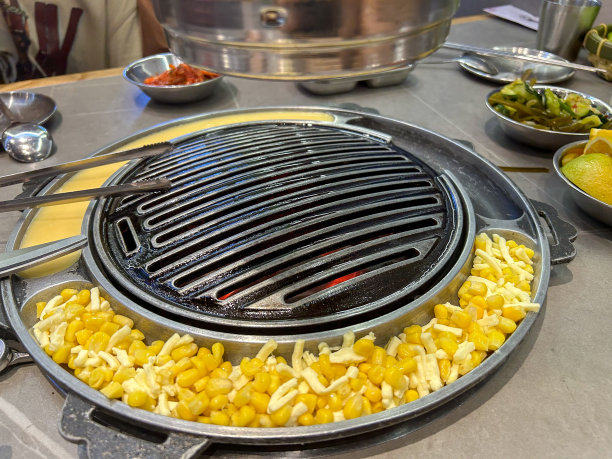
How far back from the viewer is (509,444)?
999mm

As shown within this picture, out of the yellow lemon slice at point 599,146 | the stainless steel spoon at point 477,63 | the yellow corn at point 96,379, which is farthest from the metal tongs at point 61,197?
the stainless steel spoon at point 477,63

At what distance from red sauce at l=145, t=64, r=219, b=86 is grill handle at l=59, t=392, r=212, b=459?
6.28ft

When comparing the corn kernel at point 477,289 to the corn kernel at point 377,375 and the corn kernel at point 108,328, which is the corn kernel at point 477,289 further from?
the corn kernel at point 108,328

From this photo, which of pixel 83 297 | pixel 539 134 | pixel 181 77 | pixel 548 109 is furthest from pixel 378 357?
pixel 181 77

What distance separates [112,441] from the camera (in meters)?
0.89

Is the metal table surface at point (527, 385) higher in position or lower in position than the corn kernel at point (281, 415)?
lower

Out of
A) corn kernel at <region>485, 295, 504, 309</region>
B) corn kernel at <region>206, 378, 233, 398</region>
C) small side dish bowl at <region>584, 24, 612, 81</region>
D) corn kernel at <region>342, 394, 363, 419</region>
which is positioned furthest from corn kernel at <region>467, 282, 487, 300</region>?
small side dish bowl at <region>584, 24, 612, 81</region>

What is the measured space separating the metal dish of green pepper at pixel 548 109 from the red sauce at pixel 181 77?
58.9 inches

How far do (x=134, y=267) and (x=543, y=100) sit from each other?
194 centimetres

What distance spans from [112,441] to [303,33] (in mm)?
837

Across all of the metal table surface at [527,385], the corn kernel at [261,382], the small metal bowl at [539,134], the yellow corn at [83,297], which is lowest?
the metal table surface at [527,385]

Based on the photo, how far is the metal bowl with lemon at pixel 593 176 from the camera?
5.18ft

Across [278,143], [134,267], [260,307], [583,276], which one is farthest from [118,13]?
[583,276]

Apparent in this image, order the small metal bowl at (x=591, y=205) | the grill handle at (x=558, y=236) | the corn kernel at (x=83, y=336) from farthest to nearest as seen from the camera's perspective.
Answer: the small metal bowl at (x=591, y=205) → the grill handle at (x=558, y=236) → the corn kernel at (x=83, y=336)
